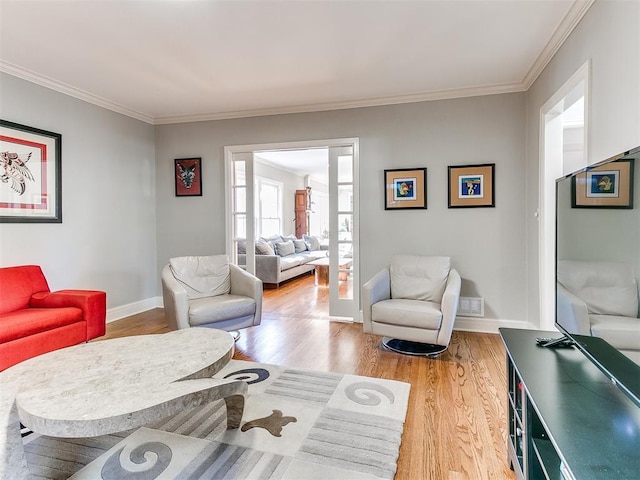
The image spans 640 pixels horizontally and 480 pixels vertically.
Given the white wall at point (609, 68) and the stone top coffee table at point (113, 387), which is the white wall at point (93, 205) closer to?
the stone top coffee table at point (113, 387)

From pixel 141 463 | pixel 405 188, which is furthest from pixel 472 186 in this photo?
pixel 141 463

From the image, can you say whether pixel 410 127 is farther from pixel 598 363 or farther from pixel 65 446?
pixel 65 446

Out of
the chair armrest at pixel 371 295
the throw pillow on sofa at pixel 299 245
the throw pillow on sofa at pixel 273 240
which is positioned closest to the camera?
the chair armrest at pixel 371 295

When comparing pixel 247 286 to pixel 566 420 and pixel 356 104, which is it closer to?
pixel 356 104

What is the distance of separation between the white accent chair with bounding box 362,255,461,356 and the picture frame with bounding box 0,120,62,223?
310 centimetres

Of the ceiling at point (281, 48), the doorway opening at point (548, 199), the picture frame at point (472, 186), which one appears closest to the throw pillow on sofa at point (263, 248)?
the ceiling at point (281, 48)

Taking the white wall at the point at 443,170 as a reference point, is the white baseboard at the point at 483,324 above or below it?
below

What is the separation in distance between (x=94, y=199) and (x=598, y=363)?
4.45 meters

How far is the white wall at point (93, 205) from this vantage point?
327cm

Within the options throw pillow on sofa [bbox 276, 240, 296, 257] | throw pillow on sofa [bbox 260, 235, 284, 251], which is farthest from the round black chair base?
throw pillow on sofa [bbox 276, 240, 296, 257]

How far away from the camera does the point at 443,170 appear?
12.4 ft

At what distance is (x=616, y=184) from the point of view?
47.8 inches

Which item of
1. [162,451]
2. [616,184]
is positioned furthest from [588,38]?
[162,451]

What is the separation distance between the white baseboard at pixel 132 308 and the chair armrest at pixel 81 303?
3.74ft
